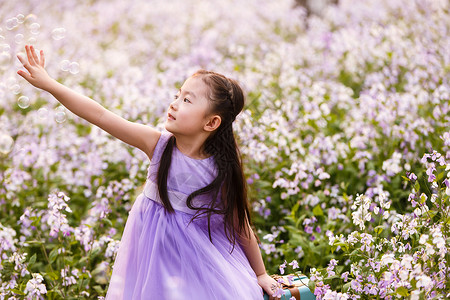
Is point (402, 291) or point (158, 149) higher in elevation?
point (158, 149)

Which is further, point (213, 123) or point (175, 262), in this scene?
Result: point (213, 123)

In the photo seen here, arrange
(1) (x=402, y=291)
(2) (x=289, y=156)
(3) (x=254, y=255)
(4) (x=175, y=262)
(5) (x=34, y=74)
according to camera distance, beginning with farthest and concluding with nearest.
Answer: (2) (x=289, y=156), (3) (x=254, y=255), (4) (x=175, y=262), (5) (x=34, y=74), (1) (x=402, y=291)

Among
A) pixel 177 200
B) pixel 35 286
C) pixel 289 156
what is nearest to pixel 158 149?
pixel 177 200

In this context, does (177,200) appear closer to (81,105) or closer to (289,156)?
(81,105)

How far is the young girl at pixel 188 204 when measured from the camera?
7.63 ft

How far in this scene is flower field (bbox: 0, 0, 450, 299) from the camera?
2.45m

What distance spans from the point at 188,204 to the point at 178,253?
0.82 feet

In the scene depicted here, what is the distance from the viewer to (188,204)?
97.6 inches

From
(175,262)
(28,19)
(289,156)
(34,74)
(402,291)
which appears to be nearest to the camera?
(402,291)

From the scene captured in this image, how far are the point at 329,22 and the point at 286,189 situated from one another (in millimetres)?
Result: 5807

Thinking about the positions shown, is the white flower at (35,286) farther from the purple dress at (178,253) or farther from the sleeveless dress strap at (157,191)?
the sleeveless dress strap at (157,191)

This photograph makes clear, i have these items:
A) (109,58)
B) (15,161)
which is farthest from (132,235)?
(109,58)

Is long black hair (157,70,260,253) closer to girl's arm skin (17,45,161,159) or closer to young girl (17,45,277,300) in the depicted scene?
young girl (17,45,277,300)

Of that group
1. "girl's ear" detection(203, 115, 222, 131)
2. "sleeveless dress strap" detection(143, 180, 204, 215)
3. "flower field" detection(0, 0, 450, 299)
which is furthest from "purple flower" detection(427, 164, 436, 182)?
"sleeveless dress strap" detection(143, 180, 204, 215)
